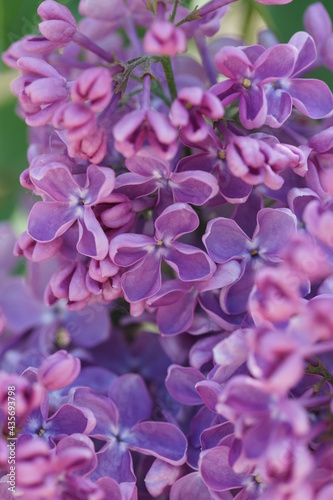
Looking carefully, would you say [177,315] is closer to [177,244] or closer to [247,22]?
[177,244]

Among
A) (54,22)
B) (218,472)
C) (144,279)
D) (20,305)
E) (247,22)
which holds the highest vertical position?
(54,22)

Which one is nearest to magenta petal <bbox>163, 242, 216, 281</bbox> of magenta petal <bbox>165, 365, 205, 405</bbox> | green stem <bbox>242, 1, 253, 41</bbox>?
magenta petal <bbox>165, 365, 205, 405</bbox>

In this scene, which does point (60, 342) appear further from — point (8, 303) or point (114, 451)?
point (114, 451)

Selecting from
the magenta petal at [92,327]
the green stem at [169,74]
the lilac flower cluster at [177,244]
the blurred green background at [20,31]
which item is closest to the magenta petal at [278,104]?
the lilac flower cluster at [177,244]

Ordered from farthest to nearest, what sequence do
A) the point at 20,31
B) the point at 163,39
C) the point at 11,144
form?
the point at 11,144
the point at 20,31
the point at 163,39

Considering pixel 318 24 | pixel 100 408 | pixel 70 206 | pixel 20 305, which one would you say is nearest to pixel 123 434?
pixel 100 408

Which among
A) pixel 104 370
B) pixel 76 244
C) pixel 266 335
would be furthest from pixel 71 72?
pixel 266 335

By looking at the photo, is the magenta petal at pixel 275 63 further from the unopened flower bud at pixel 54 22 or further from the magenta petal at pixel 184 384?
the magenta petal at pixel 184 384
